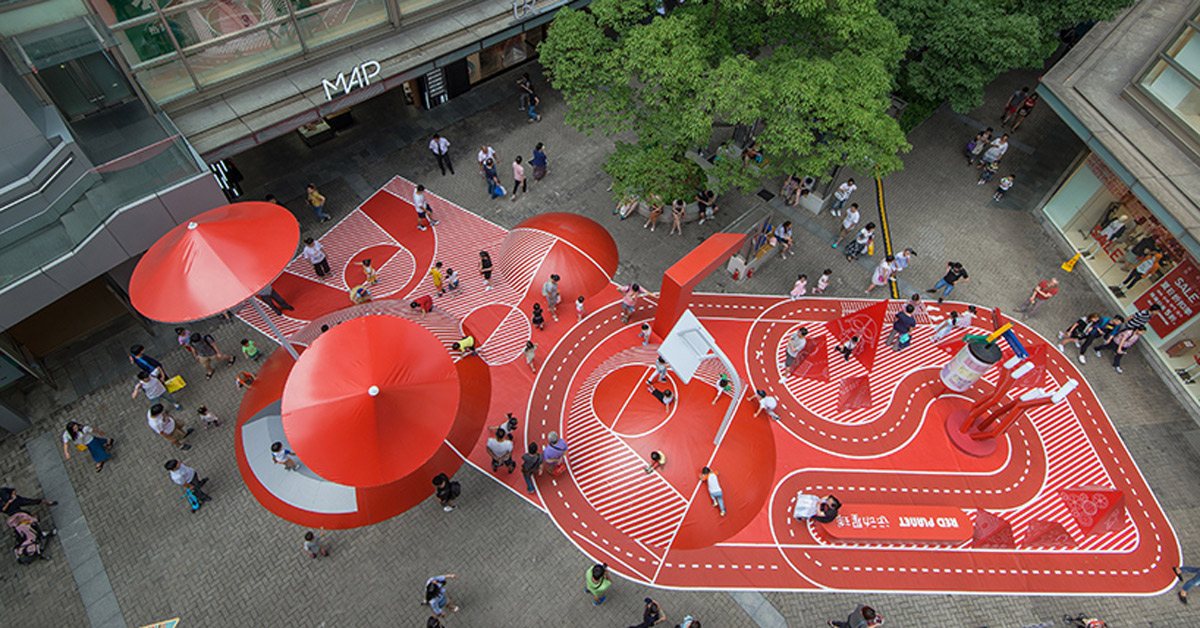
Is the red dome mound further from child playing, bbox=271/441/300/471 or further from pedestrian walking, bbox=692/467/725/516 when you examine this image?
child playing, bbox=271/441/300/471

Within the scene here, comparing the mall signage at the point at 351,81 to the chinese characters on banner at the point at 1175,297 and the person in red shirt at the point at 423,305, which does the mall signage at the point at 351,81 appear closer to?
the person in red shirt at the point at 423,305

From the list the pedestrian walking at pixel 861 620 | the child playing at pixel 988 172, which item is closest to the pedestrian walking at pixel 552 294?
the pedestrian walking at pixel 861 620

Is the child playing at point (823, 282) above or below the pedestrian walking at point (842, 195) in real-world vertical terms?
below

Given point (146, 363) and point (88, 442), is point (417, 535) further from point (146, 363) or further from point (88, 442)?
point (146, 363)

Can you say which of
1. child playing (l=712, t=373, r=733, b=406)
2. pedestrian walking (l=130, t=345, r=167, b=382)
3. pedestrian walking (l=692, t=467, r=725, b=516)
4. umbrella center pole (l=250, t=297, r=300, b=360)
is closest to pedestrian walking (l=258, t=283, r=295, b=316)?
A: umbrella center pole (l=250, t=297, r=300, b=360)

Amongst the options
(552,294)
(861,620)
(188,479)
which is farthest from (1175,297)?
(188,479)
